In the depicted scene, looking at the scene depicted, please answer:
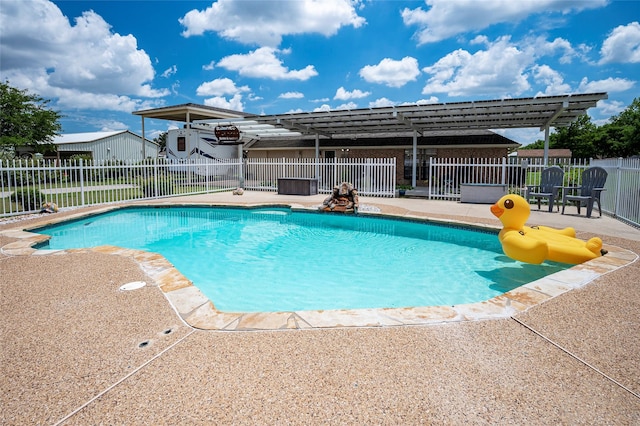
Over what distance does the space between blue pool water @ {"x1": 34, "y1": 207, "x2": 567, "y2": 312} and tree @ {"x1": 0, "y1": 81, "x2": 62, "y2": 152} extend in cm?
1936

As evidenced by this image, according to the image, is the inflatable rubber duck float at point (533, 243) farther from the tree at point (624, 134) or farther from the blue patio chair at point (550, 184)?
the tree at point (624, 134)

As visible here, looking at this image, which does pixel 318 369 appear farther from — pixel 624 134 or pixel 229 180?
pixel 624 134

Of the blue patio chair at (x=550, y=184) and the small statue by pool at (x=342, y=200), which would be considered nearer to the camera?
the blue patio chair at (x=550, y=184)

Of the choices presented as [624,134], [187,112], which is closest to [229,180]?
[187,112]

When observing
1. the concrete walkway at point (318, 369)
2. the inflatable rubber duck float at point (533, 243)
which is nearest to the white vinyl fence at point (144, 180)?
the concrete walkway at point (318, 369)

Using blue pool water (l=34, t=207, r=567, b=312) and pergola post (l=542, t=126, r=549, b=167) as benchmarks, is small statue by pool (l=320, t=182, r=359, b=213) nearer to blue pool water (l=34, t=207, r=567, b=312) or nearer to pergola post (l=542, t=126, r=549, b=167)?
blue pool water (l=34, t=207, r=567, b=312)

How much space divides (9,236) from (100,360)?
6750 mm

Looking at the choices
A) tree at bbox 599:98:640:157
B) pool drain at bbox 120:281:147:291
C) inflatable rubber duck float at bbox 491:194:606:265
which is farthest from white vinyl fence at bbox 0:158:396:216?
tree at bbox 599:98:640:157

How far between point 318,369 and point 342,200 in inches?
371

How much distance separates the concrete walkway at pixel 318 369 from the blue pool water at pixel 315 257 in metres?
1.87

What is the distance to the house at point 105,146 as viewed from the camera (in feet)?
105

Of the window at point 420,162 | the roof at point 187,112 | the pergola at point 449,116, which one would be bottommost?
the window at point 420,162

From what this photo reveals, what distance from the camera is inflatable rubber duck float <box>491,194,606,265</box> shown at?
5.66 m

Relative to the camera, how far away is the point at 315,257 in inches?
295
